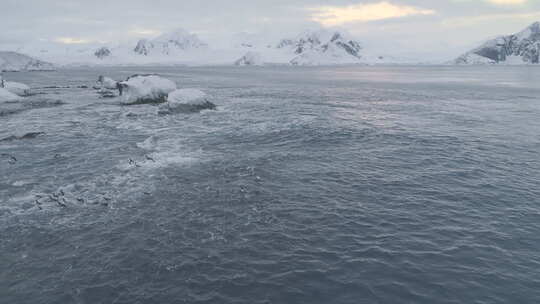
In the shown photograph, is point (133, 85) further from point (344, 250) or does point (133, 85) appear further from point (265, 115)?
point (344, 250)

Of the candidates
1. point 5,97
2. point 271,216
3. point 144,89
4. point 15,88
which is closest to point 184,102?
point 144,89

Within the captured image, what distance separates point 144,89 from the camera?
67812 millimetres

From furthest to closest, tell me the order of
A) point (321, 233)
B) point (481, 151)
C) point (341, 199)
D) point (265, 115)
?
point (265, 115), point (481, 151), point (341, 199), point (321, 233)

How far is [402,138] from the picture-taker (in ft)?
138

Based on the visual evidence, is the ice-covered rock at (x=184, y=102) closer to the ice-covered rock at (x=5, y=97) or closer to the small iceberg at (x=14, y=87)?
the ice-covered rock at (x=5, y=97)

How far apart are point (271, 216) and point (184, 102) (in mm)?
41229

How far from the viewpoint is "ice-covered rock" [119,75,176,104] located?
67.7 meters

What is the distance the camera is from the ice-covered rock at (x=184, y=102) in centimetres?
5909

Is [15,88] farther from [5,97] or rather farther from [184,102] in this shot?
[184,102]

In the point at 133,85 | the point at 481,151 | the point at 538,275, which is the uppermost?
the point at 133,85

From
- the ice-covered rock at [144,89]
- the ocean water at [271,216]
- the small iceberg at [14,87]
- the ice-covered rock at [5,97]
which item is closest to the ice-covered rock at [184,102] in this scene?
the ice-covered rock at [144,89]

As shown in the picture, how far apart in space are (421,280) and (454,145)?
26.4 metres

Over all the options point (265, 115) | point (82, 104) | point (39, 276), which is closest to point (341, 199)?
point (39, 276)

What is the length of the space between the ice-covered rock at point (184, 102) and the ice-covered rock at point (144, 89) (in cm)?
1014
